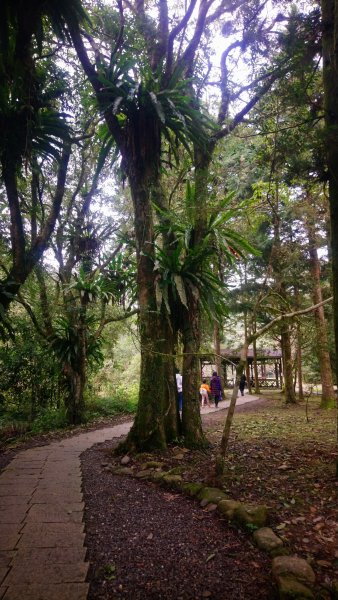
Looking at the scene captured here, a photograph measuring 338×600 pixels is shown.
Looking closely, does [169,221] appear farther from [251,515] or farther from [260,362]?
[260,362]

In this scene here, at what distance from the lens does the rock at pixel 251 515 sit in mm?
2623

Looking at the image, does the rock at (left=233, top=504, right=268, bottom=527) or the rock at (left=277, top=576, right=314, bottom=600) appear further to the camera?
the rock at (left=233, top=504, right=268, bottom=527)

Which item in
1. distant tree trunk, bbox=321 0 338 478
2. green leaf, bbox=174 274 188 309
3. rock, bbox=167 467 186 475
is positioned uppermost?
distant tree trunk, bbox=321 0 338 478

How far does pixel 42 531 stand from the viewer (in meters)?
2.57

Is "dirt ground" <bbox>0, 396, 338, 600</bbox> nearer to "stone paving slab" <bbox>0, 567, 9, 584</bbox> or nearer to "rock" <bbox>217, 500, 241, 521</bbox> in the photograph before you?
"rock" <bbox>217, 500, 241, 521</bbox>

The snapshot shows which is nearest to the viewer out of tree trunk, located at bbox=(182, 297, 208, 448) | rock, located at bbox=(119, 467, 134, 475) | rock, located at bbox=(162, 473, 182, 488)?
rock, located at bbox=(162, 473, 182, 488)

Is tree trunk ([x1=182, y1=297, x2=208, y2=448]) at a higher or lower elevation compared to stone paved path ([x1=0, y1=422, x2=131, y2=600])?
higher

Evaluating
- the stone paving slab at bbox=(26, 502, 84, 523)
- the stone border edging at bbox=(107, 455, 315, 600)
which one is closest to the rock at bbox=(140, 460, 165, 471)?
the stone border edging at bbox=(107, 455, 315, 600)

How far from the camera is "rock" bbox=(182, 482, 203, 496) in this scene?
3.32 meters

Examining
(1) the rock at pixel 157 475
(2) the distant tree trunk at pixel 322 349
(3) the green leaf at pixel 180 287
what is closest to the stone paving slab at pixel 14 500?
(1) the rock at pixel 157 475

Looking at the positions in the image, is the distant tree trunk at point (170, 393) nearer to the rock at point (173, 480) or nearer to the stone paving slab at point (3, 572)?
the rock at point (173, 480)

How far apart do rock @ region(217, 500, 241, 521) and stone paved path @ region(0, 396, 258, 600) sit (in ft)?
3.59

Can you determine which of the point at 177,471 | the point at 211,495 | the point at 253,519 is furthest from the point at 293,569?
the point at 177,471

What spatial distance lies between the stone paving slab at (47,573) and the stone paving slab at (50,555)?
39mm
